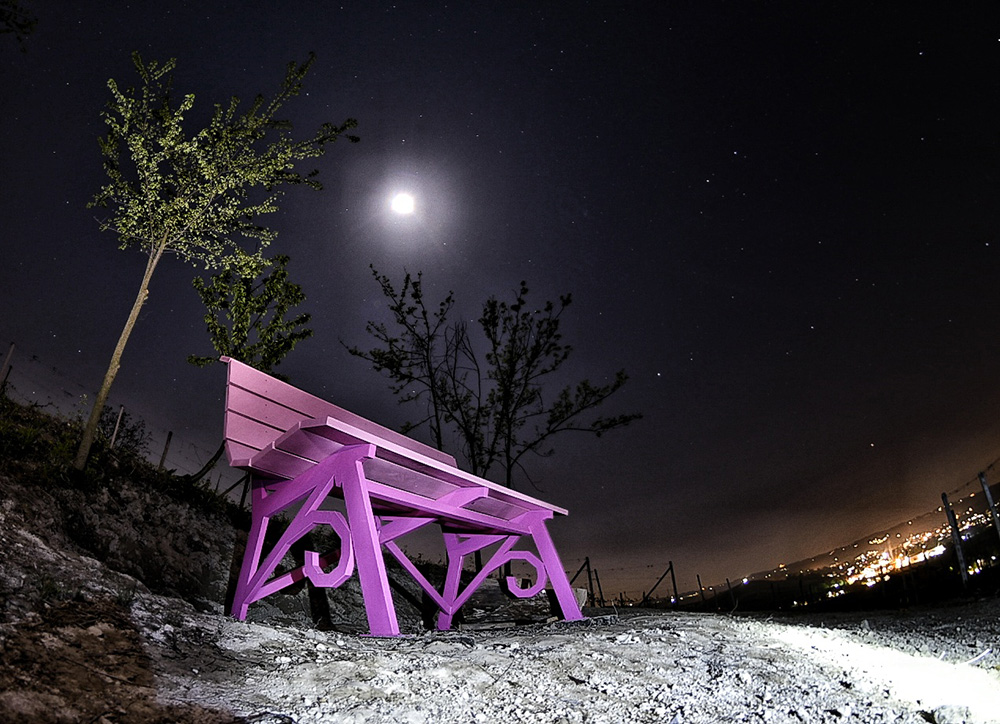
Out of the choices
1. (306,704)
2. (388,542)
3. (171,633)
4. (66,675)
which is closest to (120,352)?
(388,542)

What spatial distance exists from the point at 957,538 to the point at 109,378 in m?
12.2

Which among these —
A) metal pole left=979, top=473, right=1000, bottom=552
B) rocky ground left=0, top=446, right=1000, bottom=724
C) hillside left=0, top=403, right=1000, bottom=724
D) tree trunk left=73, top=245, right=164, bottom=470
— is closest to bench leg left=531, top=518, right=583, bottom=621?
hillside left=0, top=403, right=1000, bottom=724

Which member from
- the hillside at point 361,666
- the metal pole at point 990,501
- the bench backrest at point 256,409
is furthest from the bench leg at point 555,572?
the metal pole at point 990,501

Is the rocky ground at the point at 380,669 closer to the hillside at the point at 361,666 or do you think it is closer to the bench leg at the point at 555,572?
the hillside at the point at 361,666

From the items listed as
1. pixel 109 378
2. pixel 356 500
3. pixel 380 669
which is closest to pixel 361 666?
pixel 380 669

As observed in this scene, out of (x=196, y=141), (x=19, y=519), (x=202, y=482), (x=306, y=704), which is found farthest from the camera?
(x=202, y=482)

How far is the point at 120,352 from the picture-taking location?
5.22 meters

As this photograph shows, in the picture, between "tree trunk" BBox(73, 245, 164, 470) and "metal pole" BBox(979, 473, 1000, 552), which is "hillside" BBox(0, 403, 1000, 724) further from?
"metal pole" BBox(979, 473, 1000, 552)

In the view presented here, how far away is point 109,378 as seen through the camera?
515cm

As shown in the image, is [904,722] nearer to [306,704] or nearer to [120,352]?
[306,704]

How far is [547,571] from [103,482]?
174 inches

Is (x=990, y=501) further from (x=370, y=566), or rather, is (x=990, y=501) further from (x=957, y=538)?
(x=370, y=566)

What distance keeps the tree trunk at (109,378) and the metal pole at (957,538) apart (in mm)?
11878

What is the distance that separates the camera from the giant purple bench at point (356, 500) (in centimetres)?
359
